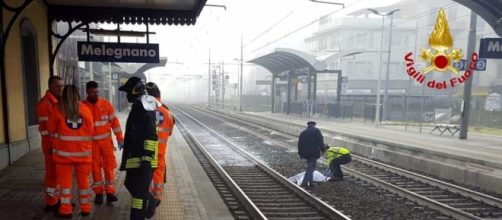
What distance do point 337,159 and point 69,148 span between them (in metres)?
6.77

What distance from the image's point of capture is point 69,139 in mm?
4852

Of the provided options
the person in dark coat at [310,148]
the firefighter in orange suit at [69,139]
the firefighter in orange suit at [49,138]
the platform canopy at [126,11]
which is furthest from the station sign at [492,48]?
the firefighter in orange suit at [49,138]

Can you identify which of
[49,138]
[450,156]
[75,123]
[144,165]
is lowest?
[450,156]

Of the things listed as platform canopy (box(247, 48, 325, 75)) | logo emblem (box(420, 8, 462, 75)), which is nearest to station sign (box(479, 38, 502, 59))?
logo emblem (box(420, 8, 462, 75))

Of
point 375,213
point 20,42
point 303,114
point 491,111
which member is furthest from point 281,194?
point 303,114

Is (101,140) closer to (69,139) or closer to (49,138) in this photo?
(49,138)

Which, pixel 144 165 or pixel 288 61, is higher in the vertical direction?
pixel 288 61

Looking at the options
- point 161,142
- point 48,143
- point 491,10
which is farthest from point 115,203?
point 491,10

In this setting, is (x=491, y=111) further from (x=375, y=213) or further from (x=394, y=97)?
(x=375, y=213)

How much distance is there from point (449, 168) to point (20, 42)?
11.0m

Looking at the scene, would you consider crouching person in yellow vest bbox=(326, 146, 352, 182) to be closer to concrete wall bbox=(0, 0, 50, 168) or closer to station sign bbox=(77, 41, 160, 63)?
station sign bbox=(77, 41, 160, 63)

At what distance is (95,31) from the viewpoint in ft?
32.5

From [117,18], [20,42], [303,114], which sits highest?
[117,18]

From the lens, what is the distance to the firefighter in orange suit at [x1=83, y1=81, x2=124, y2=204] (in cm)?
559
